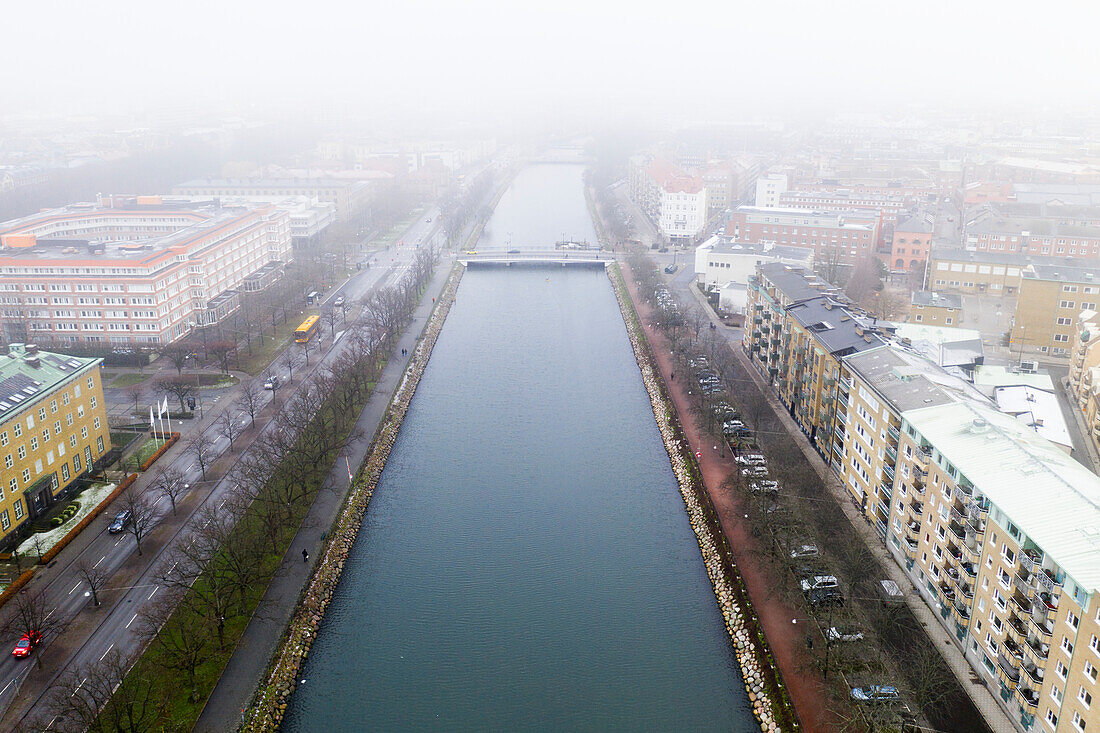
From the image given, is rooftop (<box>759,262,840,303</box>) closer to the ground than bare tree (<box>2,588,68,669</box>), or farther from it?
farther from it

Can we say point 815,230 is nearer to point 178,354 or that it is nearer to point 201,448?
point 178,354

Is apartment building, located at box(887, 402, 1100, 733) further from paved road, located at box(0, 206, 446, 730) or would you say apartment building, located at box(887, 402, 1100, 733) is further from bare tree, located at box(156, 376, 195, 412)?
bare tree, located at box(156, 376, 195, 412)

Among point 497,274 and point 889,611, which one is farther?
point 497,274

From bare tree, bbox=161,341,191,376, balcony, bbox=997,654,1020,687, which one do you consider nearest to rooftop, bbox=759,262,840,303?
balcony, bbox=997,654,1020,687

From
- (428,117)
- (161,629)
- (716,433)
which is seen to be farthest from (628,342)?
(428,117)

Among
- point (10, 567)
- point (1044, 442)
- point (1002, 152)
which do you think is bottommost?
point (10, 567)

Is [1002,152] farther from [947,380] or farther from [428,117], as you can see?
[428,117]
